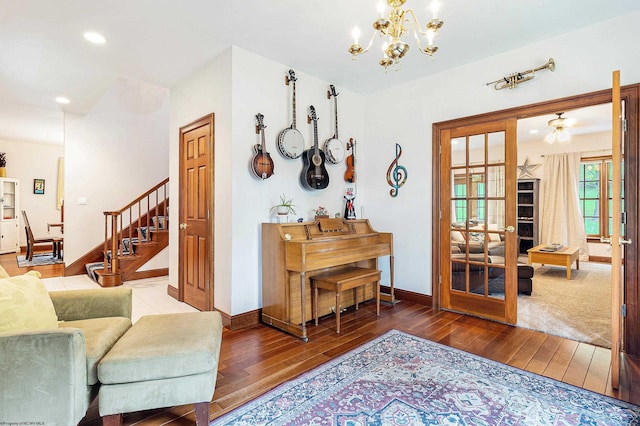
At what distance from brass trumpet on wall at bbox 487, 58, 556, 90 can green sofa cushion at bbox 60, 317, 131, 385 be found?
384 cm

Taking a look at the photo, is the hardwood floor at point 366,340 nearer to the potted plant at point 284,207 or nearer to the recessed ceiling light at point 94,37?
the potted plant at point 284,207

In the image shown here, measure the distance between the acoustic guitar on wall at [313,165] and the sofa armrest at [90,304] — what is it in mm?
2106

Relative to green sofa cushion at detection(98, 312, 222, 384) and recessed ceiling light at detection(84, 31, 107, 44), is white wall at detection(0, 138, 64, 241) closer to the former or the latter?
recessed ceiling light at detection(84, 31, 107, 44)

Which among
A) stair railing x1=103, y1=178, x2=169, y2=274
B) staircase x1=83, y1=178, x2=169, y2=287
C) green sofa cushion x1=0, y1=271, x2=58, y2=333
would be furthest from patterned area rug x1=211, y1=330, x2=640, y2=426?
stair railing x1=103, y1=178, x2=169, y2=274

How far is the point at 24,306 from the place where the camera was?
5.25 feet

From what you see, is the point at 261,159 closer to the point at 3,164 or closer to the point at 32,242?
the point at 32,242

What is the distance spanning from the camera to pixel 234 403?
6.29 ft

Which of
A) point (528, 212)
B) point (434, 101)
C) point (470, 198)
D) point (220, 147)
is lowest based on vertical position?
point (528, 212)

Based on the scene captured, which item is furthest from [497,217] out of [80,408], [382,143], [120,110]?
[120,110]

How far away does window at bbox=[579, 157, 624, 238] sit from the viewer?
6.71 meters

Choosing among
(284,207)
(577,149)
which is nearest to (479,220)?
(284,207)

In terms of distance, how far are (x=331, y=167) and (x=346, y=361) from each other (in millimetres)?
2406

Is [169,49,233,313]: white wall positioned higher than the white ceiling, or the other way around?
the white ceiling

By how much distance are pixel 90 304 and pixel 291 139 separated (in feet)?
Answer: 7.60
